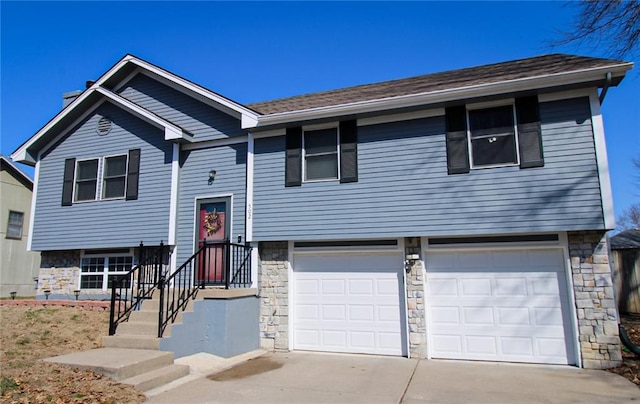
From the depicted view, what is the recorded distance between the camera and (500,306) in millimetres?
8062

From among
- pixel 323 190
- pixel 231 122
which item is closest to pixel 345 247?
pixel 323 190

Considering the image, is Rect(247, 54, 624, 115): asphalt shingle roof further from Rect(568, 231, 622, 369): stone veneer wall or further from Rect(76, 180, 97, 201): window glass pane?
Rect(76, 180, 97, 201): window glass pane

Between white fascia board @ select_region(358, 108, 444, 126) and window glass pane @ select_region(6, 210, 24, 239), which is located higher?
white fascia board @ select_region(358, 108, 444, 126)

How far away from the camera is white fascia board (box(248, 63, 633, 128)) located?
7.49 m

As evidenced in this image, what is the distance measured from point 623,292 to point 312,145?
9.68m

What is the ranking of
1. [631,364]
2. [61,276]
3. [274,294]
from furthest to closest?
[61,276] < [274,294] < [631,364]

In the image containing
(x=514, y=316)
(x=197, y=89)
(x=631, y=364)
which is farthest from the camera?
(x=197, y=89)

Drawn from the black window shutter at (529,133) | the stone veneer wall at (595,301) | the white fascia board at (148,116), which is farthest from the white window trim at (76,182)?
the stone veneer wall at (595,301)

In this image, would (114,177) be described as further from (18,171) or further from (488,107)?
(18,171)

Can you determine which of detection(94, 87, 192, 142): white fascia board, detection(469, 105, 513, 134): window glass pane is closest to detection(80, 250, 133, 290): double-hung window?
detection(94, 87, 192, 142): white fascia board

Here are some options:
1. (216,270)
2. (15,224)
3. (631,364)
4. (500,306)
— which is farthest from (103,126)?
(631,364)

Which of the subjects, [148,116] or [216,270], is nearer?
[216,270]

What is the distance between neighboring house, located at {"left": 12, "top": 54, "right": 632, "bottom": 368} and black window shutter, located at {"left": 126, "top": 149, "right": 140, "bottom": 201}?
0.05 metres

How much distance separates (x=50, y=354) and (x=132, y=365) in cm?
163
